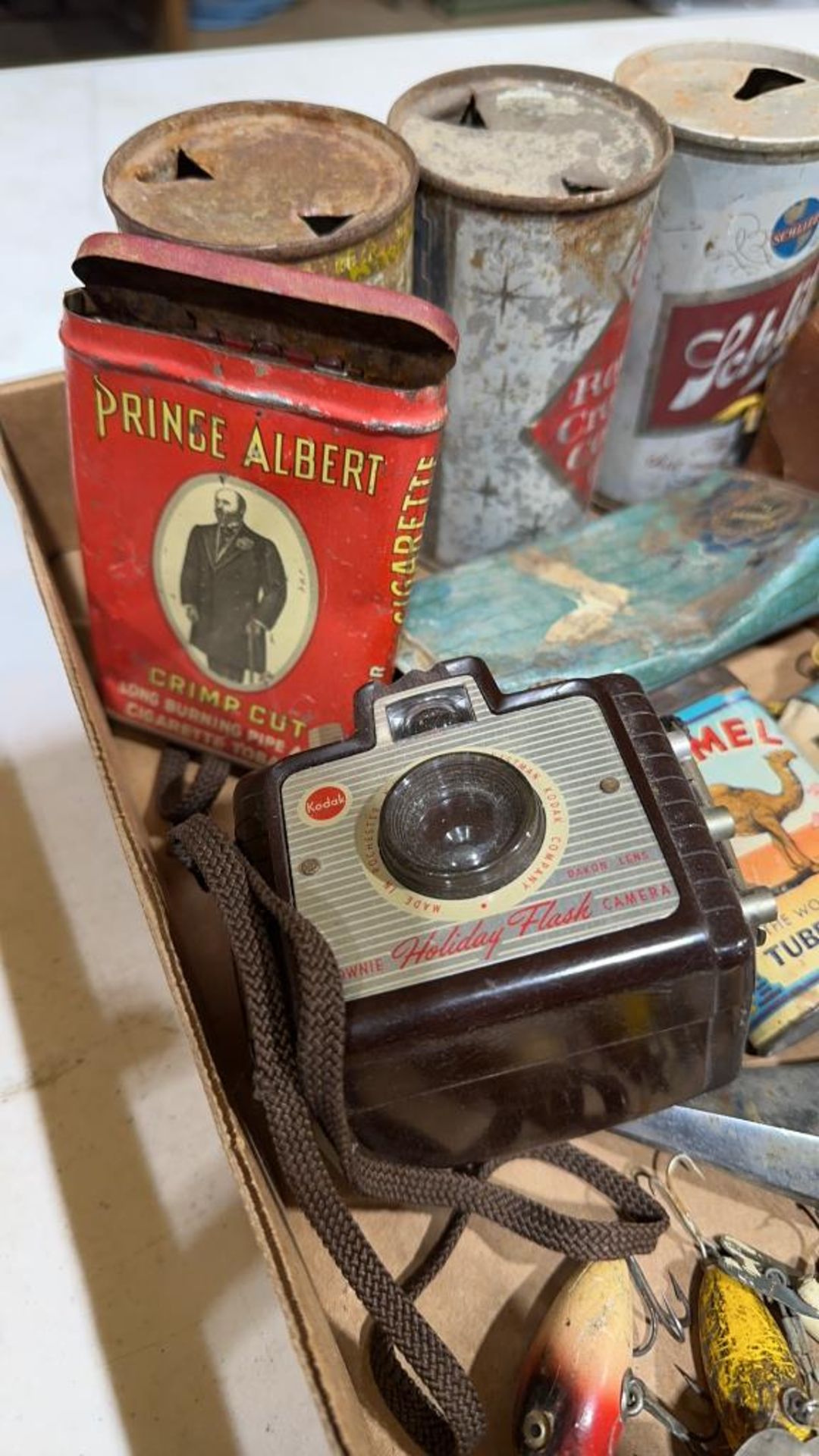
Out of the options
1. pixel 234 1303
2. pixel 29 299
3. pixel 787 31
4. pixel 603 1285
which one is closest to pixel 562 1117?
pixel 603 1285

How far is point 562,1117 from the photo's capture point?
537 millimetres

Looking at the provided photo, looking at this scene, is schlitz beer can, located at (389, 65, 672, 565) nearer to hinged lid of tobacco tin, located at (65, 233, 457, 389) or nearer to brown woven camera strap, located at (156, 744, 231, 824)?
hinged lid of tobacco tin, located at (65, 233, 457, 389)

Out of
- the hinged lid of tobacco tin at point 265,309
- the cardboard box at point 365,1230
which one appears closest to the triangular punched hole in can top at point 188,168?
the hinged lid of tobacco tin at point 265,309

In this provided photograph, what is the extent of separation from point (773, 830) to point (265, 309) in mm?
390

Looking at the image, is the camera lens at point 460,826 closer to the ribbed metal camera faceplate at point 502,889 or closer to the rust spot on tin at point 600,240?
the ribbed metal camera faceplate at point 502,889

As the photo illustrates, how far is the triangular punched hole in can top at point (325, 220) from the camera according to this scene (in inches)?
24.5

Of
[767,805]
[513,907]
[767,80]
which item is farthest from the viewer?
[767,80]

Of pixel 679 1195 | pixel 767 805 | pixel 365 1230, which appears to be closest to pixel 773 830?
pixel 767 805

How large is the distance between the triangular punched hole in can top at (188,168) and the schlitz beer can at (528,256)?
12cm

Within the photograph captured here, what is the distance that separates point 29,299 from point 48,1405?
800mm

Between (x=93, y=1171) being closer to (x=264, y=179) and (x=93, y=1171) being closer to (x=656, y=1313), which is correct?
(x=656, y=1313)

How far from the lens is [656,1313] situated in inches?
22.1

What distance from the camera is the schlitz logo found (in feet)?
2.60

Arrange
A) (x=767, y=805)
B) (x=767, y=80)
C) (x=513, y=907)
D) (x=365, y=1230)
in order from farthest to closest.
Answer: (x=767, y=80) → (x=767, y=805) → (x=365, y=1230) → (x=513, y=907)
